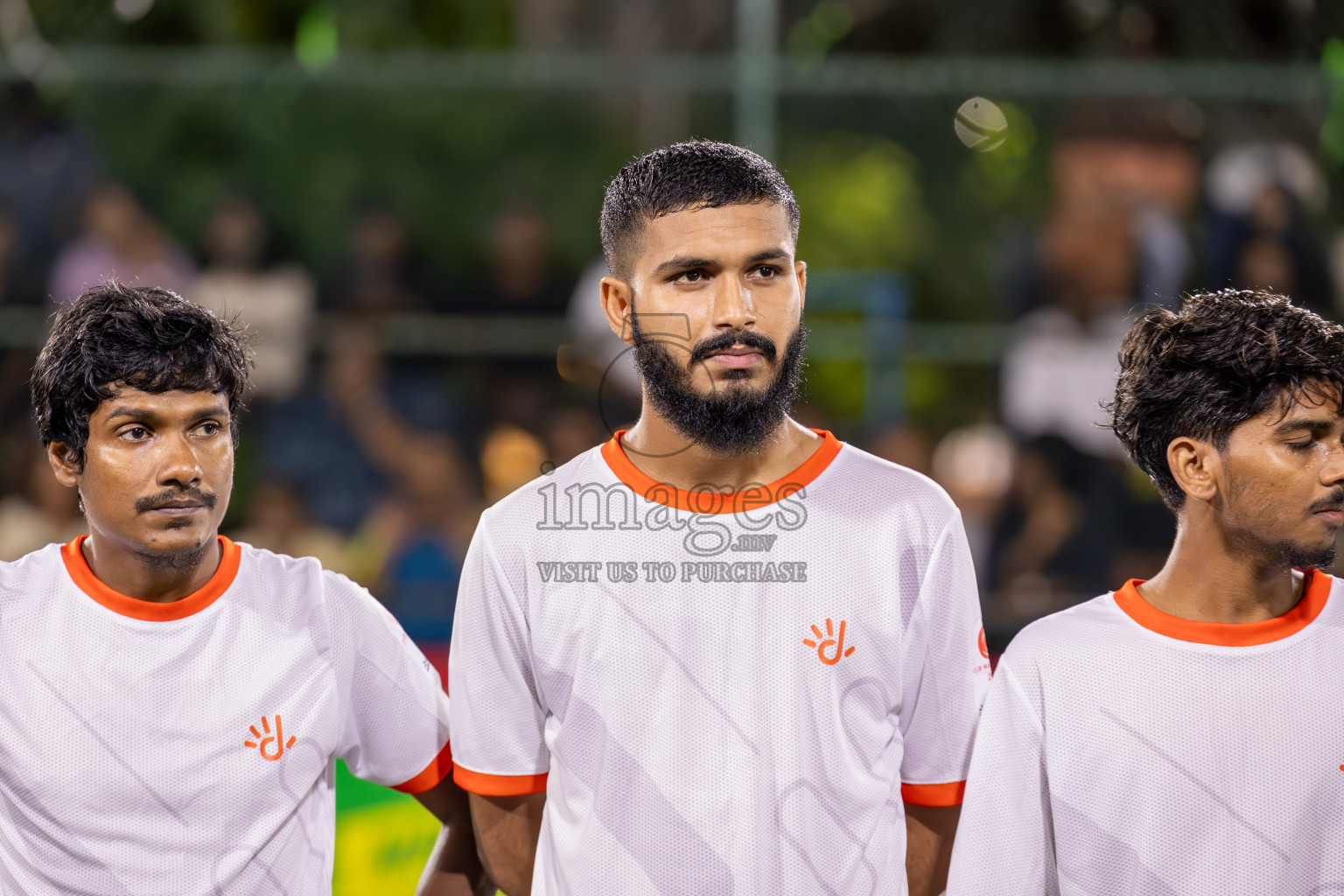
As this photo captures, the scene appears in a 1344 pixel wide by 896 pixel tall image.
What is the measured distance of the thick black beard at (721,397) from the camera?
2.44 m

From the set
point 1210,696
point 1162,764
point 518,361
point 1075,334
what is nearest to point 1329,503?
point 1210,696

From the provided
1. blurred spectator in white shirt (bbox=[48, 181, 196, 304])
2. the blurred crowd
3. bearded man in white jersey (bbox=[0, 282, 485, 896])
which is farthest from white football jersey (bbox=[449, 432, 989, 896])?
blurred spectator in white shirt (bbox=[48, 181, 196, 304])

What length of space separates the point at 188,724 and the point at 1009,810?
4.54 feet

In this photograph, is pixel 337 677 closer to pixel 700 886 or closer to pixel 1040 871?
pixel 700 886

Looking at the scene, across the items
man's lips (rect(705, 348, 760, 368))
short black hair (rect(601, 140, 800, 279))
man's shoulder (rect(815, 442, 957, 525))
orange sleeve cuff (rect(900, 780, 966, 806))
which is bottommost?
orange sleeve cuff (rect(900, 780, 966, 806))

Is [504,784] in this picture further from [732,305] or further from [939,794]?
[732,305]

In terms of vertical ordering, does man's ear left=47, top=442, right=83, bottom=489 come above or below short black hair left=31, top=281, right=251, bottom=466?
below

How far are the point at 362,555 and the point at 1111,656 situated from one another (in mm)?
4614

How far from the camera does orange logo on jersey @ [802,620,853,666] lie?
2393 millimetres

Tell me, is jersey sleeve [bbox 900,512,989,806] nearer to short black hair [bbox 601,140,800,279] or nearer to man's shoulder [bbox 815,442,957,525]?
man's shoulder [bbox 815,442,957,525]

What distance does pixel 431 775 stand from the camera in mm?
2701

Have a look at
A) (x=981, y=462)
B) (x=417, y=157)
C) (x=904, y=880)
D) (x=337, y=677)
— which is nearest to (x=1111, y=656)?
(x=904, y=880)

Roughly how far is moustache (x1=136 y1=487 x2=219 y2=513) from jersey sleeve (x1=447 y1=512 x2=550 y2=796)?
48cm

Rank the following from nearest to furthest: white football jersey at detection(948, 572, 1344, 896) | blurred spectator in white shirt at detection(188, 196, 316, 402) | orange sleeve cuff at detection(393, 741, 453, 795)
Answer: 1. white football jersey at detection(948, 572, 1344, 896)
2. orange sleeve cuff at detection(393, 741, 453, 795)
3. blurred spectator in white shirt at detection(188, 196, 316, 402)
